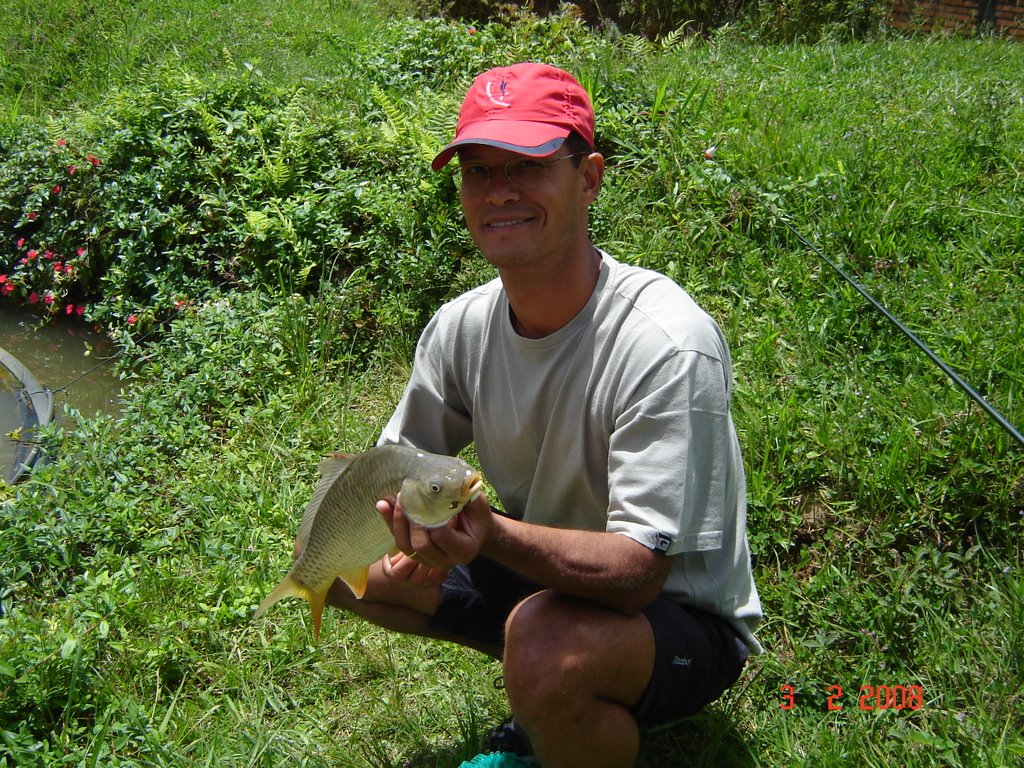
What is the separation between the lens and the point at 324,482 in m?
2.51

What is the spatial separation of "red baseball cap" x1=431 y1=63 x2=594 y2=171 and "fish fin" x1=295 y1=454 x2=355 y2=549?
33.7 inches

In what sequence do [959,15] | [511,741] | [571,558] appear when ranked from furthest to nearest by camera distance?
[959,15] → [511,741] → [571,558]

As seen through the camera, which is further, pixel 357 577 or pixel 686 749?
pixel 686 749

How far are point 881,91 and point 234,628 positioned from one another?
506cm

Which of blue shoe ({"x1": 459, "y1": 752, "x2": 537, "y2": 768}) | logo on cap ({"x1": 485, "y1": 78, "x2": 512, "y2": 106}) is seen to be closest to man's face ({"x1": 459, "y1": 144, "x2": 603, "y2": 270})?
logo on cap ({"x1": 485, "y1": 78, "x2": 512, "y2": 106})

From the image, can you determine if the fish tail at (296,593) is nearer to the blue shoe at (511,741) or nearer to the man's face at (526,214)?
the blue shoe at (511,741)

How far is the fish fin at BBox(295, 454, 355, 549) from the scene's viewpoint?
2.45m

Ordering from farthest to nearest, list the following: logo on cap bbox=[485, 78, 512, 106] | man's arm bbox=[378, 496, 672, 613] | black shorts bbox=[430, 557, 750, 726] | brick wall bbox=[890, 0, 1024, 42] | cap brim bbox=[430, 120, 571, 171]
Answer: brick wall bbox=[890, 0, 1024, 42] → logo on cap bbox=[485, 78, 512, 106] → cap brim bbox=[430, 120, 571, 171] → black shorts bbox=[430, 557, 750, 726] → man's arm bbox=[378, 496, 672, 613]

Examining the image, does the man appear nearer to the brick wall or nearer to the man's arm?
the man's arm

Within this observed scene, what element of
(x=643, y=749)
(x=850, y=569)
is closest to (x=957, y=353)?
(x=850, y=569)
